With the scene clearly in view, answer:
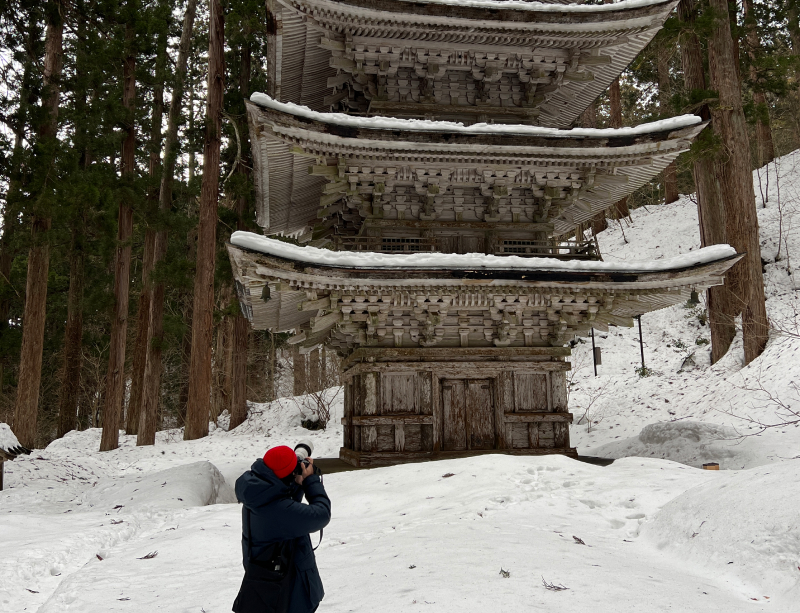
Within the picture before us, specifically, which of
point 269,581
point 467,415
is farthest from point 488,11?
point 269,581

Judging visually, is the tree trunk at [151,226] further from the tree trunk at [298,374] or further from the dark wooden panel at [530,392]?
the dark wooden panel at [530,392]

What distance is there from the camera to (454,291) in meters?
9.97

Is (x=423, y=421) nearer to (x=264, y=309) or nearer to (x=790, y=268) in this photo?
(x=264, y=309)

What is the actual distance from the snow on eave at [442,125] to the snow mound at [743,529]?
651cm

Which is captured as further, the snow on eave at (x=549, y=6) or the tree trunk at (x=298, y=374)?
the tree trunk at (x=298, y=374)

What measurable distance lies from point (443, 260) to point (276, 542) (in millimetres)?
6819

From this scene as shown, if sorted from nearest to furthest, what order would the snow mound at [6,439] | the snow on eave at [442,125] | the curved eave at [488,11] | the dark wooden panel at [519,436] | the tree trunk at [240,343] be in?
the snow on eave at [442,125] → the curved eave at [488,11] → the dark wooden panel at [519,436] → the snow mound at [6,439] → the tree trunk at [240,343]

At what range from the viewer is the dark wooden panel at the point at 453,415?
10711 millimetres

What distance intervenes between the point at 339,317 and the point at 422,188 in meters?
2.96

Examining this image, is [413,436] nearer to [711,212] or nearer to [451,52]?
[451,52]

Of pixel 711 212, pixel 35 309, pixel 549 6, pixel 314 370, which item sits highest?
pixel 549 6

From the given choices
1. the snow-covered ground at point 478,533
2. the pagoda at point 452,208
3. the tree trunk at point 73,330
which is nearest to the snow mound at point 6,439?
Result: the snow-covered ground at point 478,533

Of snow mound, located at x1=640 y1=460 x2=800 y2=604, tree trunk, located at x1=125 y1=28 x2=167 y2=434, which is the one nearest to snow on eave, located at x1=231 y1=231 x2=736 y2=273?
snow mound, located at x1=640 y1=460 x2=800 y2=604

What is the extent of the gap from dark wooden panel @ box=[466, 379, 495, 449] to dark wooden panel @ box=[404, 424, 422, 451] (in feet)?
3.07
